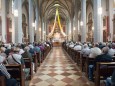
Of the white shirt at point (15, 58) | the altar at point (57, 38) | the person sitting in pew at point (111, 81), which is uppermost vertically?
the altar at point (57, 38)

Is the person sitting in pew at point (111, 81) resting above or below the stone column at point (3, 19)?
below

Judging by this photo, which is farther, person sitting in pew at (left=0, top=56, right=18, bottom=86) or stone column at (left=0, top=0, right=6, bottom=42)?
stone column at (left=0, top=0, right=6, bottom=42)

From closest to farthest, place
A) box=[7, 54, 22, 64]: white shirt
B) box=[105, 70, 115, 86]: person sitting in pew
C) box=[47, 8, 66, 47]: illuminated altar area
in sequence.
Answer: box=[105, 70, 115, 86]: person sitting in pew, box=[7, 54, 22, 64]: white shirt, box=[47, 8, 66, 47]: illuminated altar area

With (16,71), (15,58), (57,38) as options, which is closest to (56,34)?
(57,38)

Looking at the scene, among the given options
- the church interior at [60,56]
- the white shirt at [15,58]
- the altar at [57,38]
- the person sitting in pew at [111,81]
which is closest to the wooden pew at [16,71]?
the church interior at [60,56]

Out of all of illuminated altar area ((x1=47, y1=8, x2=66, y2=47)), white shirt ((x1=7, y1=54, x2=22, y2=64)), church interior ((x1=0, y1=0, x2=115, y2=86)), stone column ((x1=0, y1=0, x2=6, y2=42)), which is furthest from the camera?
illuminated altar area ((x1=47, y1=8, x2=66, y2=47))

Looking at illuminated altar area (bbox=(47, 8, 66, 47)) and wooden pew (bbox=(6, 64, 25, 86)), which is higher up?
illuminated altar area (bbox=(47, 8, 66, 47))

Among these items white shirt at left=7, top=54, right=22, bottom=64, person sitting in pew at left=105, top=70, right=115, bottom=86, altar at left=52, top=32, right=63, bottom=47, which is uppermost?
altar at left=52, top=32, right=63, bottom=47

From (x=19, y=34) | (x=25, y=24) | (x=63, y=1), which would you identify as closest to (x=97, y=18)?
(x=19, y=34)

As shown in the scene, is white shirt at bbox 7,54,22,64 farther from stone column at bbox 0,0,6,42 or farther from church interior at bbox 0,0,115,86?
stone column at bbox 0,0,6,42

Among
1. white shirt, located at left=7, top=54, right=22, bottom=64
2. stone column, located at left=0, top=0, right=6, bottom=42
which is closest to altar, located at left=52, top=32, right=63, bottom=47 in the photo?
stone column, located at left=0, top=0, right=6, bottom=42

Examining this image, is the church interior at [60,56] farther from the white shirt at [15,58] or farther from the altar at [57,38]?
the altar at [57,38]

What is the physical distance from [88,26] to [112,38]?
32.0ft

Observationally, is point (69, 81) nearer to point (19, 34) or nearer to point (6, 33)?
point (19, 34)
